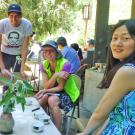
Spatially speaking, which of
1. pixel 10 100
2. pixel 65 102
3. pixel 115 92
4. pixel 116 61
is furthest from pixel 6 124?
pixel 65 102

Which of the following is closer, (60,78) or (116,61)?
(116,61)

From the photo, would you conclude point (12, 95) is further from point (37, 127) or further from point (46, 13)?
point (46, 13)

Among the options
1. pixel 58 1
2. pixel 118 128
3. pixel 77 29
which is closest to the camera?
pixel 118 128

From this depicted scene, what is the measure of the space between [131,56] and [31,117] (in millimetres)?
1759

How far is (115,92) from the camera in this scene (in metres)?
1.64

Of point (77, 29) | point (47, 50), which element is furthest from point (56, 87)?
point (77, 29)

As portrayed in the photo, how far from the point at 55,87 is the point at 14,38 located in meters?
1.12

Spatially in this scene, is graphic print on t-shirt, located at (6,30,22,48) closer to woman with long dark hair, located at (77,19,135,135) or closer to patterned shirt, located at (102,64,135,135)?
woman with long dark hair, located at (77,19,135,135)

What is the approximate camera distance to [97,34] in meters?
6.75

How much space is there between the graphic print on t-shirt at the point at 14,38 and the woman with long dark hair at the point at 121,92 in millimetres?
3365

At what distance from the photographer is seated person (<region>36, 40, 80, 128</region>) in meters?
4.14

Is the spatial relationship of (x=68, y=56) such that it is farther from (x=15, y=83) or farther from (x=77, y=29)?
(x=77, y=29)

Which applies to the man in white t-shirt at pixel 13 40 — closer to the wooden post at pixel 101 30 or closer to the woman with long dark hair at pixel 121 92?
the wooden post at pixel 101 30

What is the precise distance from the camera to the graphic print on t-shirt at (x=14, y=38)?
5.00 m
